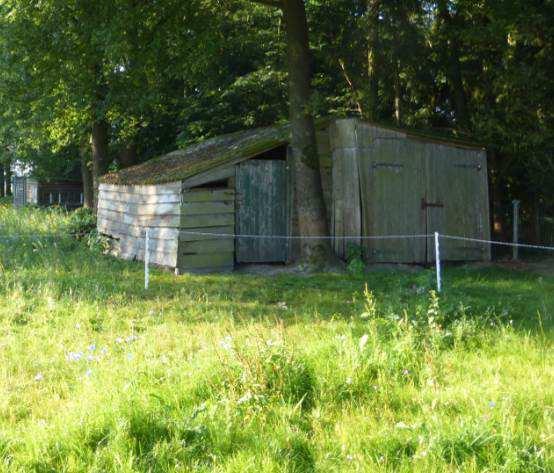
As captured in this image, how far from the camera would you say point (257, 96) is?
25.8m

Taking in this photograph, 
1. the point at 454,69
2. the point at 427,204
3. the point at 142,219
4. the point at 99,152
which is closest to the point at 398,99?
the point at 454,69

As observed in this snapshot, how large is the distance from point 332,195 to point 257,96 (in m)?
10.5

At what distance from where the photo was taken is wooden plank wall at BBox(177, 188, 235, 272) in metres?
14.6

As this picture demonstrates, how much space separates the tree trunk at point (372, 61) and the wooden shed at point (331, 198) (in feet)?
14.8

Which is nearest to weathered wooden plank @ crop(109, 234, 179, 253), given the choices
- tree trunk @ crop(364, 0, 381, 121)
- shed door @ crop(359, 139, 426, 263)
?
shed door @ crop(359, 139, 426, 263)

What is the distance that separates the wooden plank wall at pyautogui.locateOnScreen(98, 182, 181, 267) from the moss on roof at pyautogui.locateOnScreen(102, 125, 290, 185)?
0.26 meters

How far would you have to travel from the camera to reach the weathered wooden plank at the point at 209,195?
578 inches

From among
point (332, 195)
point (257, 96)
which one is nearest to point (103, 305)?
point (332, 195)

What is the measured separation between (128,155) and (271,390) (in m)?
24.5

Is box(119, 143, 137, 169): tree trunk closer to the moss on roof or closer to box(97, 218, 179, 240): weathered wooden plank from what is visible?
the moss on roof

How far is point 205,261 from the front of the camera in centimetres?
1494

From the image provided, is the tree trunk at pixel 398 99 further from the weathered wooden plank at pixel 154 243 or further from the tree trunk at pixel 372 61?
the weathered wooden plank at pixel 154 243

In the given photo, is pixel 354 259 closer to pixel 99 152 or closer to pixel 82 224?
pixel 82 224

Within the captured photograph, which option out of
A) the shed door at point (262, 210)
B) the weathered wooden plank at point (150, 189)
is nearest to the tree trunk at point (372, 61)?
the shed door at point (262, 210)
